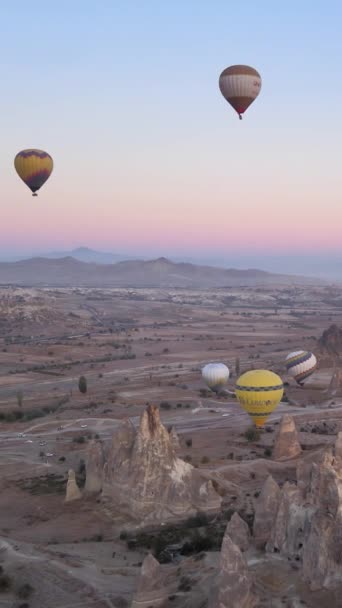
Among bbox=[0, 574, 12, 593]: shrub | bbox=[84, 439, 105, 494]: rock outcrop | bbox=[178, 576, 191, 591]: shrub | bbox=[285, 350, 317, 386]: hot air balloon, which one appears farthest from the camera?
bbox=[285, 350, 317, 386]: hot air balloon

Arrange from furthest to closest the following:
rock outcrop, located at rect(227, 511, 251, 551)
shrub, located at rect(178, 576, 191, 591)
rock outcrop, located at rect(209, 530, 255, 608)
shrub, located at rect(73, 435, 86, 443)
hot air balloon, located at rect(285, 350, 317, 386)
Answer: hot air balloon, located at rect(285, 350, 317, 386)
shrub, located at rect(73, 435, 86, 443)
rock outcrop, located at rect(227, 511, 251, 551)
shrub, located at rect(178, 576, 191, 591)
rock outcrop, located at rect(209, 530, 255, 608)

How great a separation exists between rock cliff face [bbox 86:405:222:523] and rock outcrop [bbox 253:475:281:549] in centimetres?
706

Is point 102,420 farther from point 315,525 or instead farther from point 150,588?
point 315,525

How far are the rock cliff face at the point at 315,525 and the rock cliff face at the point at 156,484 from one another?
344 inches

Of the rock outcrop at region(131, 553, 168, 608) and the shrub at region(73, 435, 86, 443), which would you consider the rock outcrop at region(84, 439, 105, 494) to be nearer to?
the shrub at region(73, 435, 86, 443)

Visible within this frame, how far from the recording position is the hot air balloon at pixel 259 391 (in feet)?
143

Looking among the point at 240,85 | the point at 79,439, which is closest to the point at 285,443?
the point at 79,439

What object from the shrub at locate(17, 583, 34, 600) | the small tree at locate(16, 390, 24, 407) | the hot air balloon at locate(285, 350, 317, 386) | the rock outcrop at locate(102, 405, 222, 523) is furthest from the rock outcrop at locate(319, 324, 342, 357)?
the shrub at locate(17, 583, 34, 600)

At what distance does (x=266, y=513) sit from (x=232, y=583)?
5527 millimetres

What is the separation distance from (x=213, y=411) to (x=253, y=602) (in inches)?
1478

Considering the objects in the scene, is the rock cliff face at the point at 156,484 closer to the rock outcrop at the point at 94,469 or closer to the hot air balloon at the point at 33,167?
the rock outcrop at the point at 94,469

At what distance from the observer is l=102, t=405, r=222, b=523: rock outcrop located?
103 feet

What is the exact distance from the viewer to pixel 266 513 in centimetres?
2477

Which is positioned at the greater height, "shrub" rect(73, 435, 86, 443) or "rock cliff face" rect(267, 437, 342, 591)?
"rock cliff face" rect(267, 437, 342, 591)
